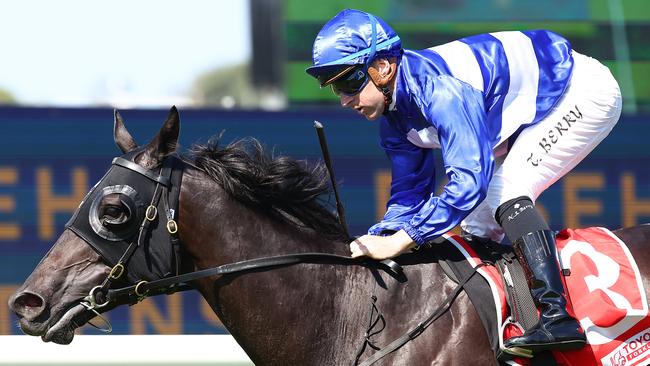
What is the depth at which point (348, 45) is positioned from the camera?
288 centimetres

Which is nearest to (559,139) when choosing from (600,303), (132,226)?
(600,303)

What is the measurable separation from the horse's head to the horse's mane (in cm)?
20

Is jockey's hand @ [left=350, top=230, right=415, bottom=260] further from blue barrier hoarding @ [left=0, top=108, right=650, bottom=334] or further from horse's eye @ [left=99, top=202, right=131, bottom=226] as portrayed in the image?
blue barrier hoarding @ [left=0, top=108, right=650, bottom=334]

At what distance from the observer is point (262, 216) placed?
2.99 metres

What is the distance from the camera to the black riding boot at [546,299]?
2.74 metres

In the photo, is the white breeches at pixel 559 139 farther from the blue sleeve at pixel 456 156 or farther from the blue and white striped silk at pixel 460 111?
the blue sleeve at pixel 456 156

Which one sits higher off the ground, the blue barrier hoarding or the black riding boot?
the black riding boot

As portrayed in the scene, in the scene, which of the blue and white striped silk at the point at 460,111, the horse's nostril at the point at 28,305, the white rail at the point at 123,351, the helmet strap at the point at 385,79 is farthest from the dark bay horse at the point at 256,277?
the white rail at the point at 123,351

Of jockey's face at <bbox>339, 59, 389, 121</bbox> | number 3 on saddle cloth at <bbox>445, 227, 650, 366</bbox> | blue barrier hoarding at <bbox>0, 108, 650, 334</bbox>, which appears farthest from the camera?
blue barrier hoarding at <bbox>0, 108, 650, 334</bbox>

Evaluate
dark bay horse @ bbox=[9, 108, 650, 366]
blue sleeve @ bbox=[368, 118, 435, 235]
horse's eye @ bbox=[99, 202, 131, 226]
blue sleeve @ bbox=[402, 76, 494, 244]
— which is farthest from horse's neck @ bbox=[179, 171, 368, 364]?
blue sleeve @ bbox=[368, 118, 435, 235]

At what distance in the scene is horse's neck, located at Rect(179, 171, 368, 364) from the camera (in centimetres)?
289

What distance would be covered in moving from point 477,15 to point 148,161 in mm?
3577

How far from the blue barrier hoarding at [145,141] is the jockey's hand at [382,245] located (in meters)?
2.48

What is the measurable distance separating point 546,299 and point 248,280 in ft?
2.82
